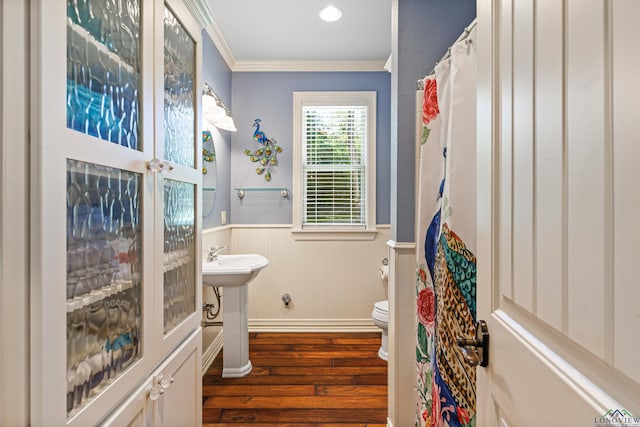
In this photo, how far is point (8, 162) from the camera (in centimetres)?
55

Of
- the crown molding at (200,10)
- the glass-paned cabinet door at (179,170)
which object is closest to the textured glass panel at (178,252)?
the glass-paned cabinet door at (179,170)

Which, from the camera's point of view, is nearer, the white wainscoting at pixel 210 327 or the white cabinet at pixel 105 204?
the white cabinet at pixel 105 204

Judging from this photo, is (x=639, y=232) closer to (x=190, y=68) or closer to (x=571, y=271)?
(x=571, y=271)

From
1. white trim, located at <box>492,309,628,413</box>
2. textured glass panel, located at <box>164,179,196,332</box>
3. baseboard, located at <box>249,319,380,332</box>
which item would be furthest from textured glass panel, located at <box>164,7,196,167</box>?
baseboard, located at <box>249,319,380,332</box>

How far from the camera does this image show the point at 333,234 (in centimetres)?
317

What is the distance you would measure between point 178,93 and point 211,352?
2.07 meters

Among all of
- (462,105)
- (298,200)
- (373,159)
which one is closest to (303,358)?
(298,200)

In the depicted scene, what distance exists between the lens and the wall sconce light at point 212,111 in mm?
2365

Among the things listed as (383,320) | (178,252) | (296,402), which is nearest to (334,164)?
(383,320)

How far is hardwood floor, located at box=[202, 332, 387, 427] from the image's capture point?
6.23 ft

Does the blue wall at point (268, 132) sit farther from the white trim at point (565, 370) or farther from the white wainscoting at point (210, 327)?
the white trim at point (565, 370)

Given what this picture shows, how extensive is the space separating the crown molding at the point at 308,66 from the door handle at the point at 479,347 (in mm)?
2916

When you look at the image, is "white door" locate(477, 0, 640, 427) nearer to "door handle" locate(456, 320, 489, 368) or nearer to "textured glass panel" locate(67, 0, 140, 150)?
"door handle" locate(456, 320, 489, 368)

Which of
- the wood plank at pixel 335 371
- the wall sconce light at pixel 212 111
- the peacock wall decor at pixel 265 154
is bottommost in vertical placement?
the wood plank at pixel 335 371
